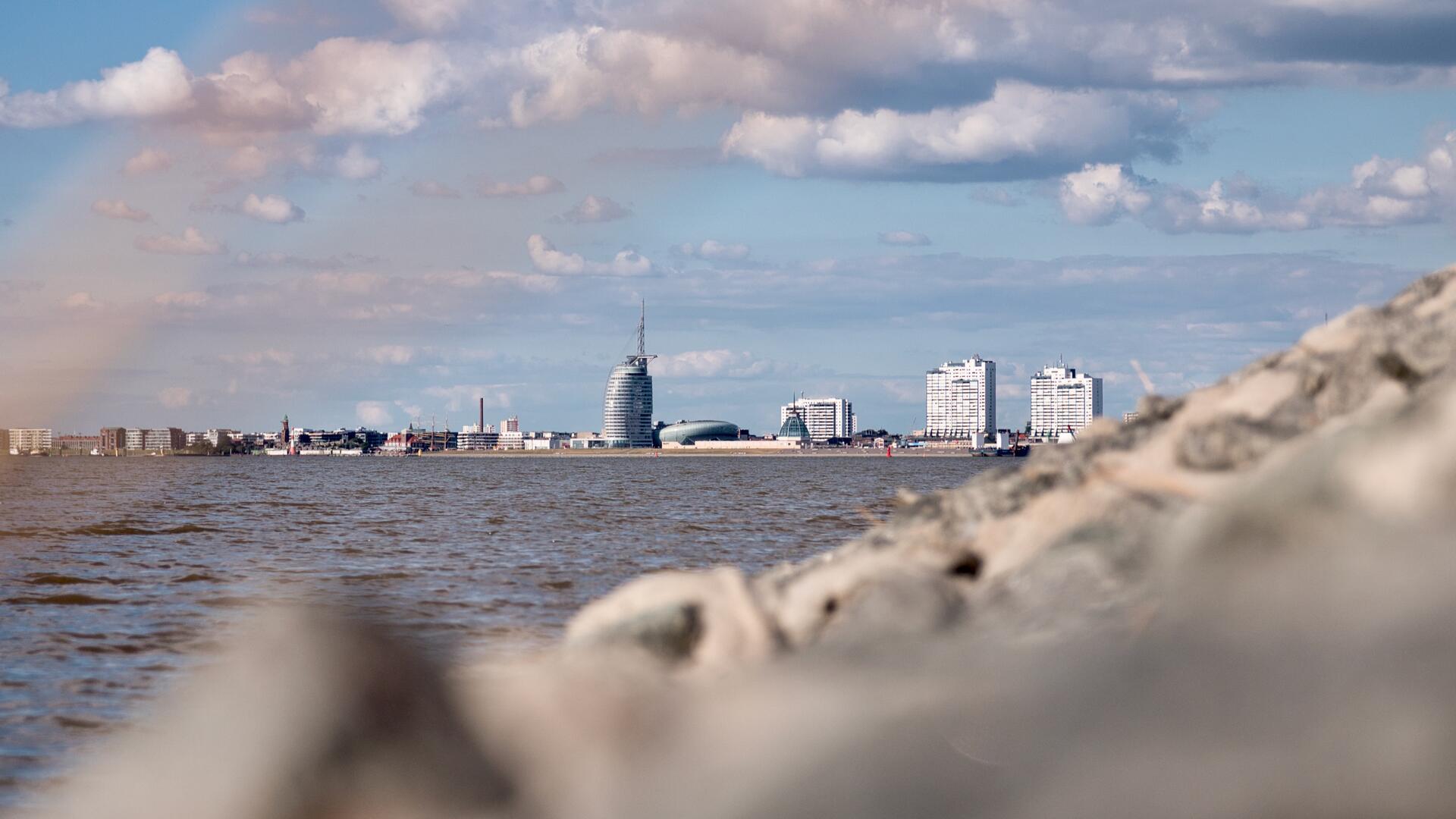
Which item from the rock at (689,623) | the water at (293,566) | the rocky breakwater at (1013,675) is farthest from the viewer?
the water at (293,566)

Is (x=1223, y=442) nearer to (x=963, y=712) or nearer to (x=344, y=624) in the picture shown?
(x=963, y=712)

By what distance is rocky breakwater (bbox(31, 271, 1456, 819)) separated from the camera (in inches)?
103

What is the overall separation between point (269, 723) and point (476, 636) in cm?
783

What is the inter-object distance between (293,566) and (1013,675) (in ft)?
56.5

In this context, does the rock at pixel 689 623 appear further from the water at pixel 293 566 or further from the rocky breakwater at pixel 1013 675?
the water at pixel 293 566

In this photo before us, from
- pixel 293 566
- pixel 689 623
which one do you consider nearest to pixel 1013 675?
pixel 689 623

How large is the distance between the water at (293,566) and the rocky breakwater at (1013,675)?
371 cm

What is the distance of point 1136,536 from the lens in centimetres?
370

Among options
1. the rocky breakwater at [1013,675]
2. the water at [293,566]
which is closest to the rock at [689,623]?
the rocky breakwater at [1013,675]

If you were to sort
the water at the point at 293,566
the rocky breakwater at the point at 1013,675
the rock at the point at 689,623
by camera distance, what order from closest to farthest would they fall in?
1. the rocky breakwater at the point at 1013,675
2. the rock at the point at 689,623
3. the water at the point at 293,566

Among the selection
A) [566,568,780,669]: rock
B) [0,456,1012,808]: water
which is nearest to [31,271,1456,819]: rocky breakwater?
[566,568,780,669]: rock

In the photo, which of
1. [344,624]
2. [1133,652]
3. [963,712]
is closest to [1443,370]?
[1133,652]

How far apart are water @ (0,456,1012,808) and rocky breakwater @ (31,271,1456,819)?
3707mm

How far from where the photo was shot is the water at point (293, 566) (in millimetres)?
9188
